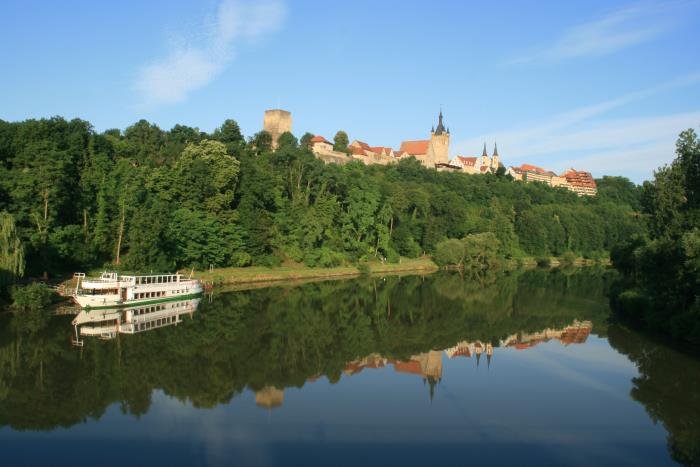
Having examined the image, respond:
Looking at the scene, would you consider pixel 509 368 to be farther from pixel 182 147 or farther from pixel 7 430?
pixel 182 147

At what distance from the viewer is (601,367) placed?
2600cm

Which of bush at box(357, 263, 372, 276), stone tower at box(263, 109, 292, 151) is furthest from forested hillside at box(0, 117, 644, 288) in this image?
stone tower at box(263, 109, 292, 151)

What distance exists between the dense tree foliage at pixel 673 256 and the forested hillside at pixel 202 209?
99.4 ft

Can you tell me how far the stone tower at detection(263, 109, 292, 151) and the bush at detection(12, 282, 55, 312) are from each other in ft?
233

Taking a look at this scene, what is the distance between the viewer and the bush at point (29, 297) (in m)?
32.2

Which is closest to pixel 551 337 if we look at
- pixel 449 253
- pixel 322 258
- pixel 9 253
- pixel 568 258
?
pixel 9 253

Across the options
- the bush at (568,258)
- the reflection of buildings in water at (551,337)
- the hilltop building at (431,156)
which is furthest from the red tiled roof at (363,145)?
the reflection of buildings in water at (551,337)

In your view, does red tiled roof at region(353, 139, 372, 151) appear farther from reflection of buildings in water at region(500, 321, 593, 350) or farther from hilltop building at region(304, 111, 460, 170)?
reflection of buildings in water at region(500, 321, 593, 350)

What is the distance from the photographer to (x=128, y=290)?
120ft

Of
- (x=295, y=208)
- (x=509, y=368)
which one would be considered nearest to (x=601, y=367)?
(x=509, y=368)

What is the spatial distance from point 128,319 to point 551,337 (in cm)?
2240

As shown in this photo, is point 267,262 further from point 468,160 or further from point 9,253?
point 468,160

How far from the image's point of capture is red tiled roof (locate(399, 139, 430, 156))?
137m

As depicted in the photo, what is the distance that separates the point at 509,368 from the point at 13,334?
2136 centimetres
